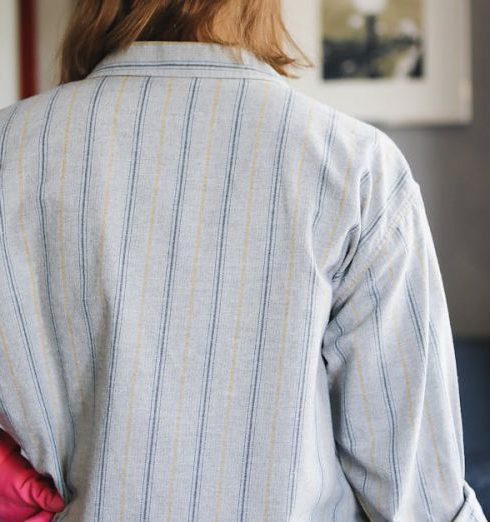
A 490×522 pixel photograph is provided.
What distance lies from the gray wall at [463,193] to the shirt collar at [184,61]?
1.84 m

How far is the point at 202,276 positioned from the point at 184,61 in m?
0.21

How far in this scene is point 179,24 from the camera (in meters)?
0.81

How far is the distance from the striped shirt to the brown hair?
19 mm

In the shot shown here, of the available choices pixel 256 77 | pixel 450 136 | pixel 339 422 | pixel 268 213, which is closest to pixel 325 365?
pixel 339 422

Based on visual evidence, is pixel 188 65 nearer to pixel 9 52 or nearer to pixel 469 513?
pixel 469 513

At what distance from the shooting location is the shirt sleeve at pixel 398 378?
2.63 feet

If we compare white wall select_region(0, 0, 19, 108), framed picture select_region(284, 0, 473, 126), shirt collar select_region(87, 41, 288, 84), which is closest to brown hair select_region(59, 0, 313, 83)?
shirt collar select_region(87, 41, 288, 84)

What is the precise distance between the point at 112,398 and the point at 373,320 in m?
0.26

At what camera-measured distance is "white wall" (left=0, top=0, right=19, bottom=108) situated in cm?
238

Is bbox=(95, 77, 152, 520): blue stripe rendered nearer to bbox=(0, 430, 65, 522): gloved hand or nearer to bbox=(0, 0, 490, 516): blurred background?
bbox=(0, 430, 65, 522): gloved hand

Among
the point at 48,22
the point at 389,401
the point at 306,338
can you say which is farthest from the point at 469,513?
the point at 48,22

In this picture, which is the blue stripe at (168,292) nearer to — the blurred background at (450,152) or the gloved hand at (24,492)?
the gloved hand at (24,492)

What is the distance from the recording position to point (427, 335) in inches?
32.4

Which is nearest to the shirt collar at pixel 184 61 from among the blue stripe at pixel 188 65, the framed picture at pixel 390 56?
the blue stripe at pixel 188 65
